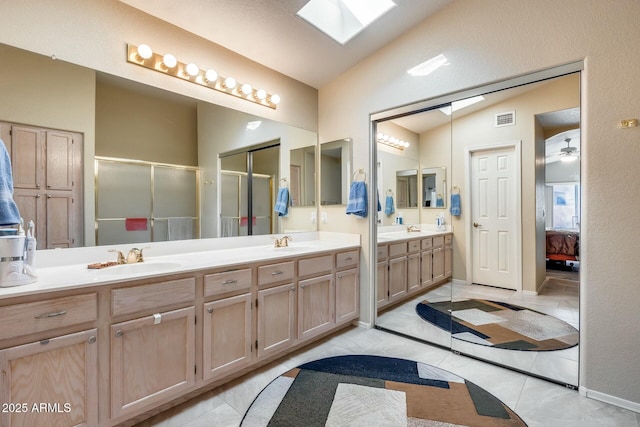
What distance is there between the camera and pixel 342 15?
260cm

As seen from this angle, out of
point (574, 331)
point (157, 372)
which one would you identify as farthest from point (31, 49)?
point (574, 331)

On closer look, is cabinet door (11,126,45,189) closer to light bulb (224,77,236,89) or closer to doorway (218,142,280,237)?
doorway (218,142,280,237)

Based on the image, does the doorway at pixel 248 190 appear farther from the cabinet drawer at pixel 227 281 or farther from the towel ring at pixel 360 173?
the towel ring at pixel 360 173

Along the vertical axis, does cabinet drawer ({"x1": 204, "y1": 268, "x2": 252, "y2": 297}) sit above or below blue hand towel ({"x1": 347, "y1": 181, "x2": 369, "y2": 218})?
below

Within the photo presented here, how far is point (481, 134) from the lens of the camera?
2.51 metres

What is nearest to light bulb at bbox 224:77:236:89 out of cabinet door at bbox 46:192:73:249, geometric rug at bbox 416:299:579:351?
cabinet door at bbox 46:192:73:249

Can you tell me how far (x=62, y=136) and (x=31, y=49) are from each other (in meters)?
0.48

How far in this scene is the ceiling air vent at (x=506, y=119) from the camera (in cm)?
232

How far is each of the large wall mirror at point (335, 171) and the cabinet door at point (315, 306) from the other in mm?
908

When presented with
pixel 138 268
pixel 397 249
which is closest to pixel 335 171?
pixel 397 249

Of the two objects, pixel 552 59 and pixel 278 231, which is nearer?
pixel 552 59

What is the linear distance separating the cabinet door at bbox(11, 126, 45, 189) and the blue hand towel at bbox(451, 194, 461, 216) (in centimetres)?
291

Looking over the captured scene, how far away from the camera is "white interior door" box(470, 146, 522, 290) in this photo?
2428mm

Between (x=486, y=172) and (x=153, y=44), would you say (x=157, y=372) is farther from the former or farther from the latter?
Answer: (x=486, y=172)
